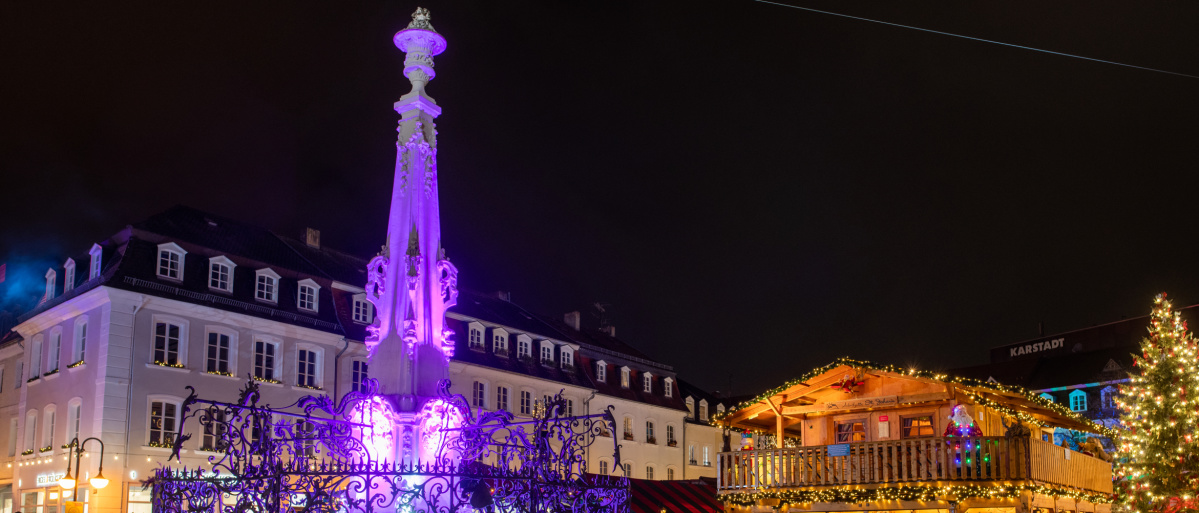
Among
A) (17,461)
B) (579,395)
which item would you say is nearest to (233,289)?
(17,461)

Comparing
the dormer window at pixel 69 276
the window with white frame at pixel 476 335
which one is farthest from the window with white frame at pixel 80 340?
the window with white frame at pixel 476 335

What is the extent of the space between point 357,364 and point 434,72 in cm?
2403

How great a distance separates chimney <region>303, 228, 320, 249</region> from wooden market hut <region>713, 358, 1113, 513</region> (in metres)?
19.2

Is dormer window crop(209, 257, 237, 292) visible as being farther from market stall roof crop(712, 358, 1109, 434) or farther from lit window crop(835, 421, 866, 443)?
lit window crop(835, 421, 866, 443)

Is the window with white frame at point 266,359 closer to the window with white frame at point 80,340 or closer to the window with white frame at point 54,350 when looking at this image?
the window with white frame at point 80,340

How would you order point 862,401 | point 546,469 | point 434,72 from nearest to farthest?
point 546,469
point 434,72
point 862,401

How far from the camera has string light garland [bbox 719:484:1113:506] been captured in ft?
67.7

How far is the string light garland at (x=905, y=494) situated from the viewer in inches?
813

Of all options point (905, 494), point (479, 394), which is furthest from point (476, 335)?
point (905, 494)

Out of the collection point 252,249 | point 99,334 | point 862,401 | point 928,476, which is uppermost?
point 252,249

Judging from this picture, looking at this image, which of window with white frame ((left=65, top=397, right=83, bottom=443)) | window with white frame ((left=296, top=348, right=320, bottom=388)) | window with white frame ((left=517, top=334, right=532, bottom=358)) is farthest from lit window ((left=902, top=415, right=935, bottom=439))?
window with white frame ((left=65, top=397, right=83, bottom=443))

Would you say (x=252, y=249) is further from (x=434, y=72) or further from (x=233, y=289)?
(x=434, y=72)

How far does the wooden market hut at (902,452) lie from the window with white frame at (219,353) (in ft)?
51.1

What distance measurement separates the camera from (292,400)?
33594mm
